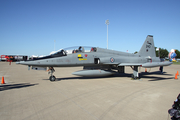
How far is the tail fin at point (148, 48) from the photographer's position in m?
14.1

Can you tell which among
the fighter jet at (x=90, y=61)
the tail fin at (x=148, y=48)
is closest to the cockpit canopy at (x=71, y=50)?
the fighter jet at (x=90, y=61)

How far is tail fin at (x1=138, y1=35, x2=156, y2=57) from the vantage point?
556 inches

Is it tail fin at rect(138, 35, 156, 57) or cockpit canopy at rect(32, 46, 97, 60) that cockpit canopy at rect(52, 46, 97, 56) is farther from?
tail fin at rect(138, 35, 156, 57)

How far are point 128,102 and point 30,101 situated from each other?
414cm

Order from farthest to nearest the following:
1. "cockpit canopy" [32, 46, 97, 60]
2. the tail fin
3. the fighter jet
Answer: the tail fin
"cockpit canopy" [32, 46, 97, 60]
the fighter jet

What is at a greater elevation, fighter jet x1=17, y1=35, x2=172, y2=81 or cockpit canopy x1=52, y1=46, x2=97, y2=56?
cockpit canopy x1=52, y1=46, x2=97, y2=56

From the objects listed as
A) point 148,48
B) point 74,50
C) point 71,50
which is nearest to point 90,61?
point 74,50

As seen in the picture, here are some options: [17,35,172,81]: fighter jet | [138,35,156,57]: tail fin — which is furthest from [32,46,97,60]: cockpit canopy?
[138,35,156,57]: tail fin

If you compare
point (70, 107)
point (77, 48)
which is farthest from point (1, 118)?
point (77, 48)

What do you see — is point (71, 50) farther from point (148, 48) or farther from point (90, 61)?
point (148, 48)

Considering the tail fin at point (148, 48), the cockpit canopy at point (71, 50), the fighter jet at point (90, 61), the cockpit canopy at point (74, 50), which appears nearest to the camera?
the fighter jet at point (90, 61)

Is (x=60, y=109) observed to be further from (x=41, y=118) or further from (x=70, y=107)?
(x=41, y=118)

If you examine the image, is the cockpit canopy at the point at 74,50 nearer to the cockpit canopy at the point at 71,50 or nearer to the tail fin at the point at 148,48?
the cockpit canopy at the point at 71,50

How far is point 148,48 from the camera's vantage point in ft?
46.9
